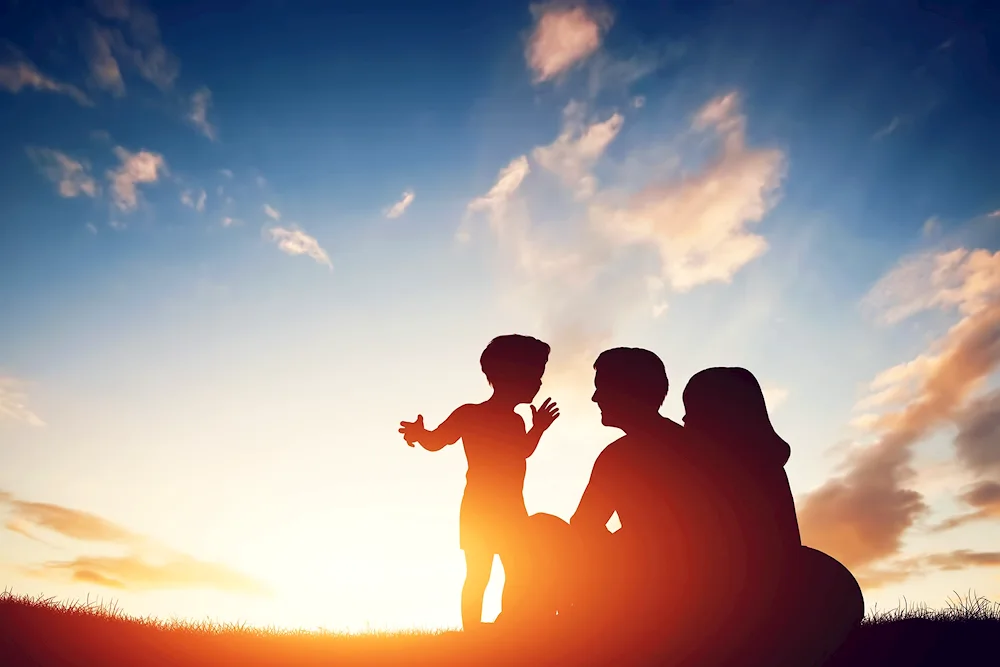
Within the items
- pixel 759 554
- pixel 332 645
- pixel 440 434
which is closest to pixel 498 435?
pixel 440 434

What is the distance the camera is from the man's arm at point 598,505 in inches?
196

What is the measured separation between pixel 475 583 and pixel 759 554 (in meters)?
3.41

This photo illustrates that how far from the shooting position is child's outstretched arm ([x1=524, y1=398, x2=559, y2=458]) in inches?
306

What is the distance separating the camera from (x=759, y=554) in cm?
480

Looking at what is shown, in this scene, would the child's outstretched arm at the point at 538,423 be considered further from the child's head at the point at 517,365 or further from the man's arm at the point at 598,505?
the man's arm at the point at 598,505

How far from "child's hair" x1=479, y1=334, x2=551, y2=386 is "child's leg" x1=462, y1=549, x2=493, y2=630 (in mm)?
1900

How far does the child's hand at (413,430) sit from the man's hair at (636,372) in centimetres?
352

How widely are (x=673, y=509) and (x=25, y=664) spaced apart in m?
5.70

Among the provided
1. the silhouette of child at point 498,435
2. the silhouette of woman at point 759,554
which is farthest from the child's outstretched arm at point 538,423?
the silhouette of woman at point 759,554

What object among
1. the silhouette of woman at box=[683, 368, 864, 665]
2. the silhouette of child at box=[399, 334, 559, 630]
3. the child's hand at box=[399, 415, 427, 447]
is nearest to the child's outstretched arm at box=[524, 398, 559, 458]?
the silhouette of child at box=[399, 334, 559, 630]

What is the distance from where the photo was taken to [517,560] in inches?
220

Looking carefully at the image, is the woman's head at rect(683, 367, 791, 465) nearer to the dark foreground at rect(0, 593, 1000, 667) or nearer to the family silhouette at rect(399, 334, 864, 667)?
the family silhouette at rect(399, 334, 864, 667)

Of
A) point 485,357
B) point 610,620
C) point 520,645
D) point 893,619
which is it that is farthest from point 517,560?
point 893,619

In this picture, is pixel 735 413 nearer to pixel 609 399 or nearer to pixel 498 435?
pixel 609 399
